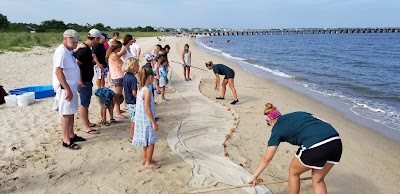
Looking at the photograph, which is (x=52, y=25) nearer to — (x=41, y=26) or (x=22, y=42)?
(x=41, y=26)

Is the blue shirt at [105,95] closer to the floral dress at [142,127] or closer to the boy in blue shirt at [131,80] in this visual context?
the boy in blue shirt at [131,80]

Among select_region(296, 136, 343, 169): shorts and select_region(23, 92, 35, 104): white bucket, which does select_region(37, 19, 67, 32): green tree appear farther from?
select_region(296, 136, 343, 169): shorts

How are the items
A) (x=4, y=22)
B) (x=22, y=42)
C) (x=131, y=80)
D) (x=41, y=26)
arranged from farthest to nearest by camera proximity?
1. (x=41, y=26)
2. (x=4, y=22)
3. (x=22, y=42)
4. (x=131, y=80)

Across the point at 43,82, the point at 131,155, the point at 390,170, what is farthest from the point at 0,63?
the point at 390,170

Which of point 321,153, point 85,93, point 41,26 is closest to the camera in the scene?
point 321,153

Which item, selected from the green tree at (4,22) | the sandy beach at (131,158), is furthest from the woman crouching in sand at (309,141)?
the green tree at (4,22)

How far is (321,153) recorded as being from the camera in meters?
3.17

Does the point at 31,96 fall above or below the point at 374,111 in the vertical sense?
above

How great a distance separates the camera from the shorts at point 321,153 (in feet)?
10.4

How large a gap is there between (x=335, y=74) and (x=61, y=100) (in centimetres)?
1511

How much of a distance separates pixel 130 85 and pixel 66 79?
1.03 metres

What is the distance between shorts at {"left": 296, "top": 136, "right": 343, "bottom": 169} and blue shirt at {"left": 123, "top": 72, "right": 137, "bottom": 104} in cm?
317

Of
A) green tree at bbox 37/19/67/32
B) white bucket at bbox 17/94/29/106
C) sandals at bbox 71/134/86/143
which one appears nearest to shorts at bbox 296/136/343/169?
sandals at bbox 71/134/86/143

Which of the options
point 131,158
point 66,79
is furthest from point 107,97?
point 131,158
